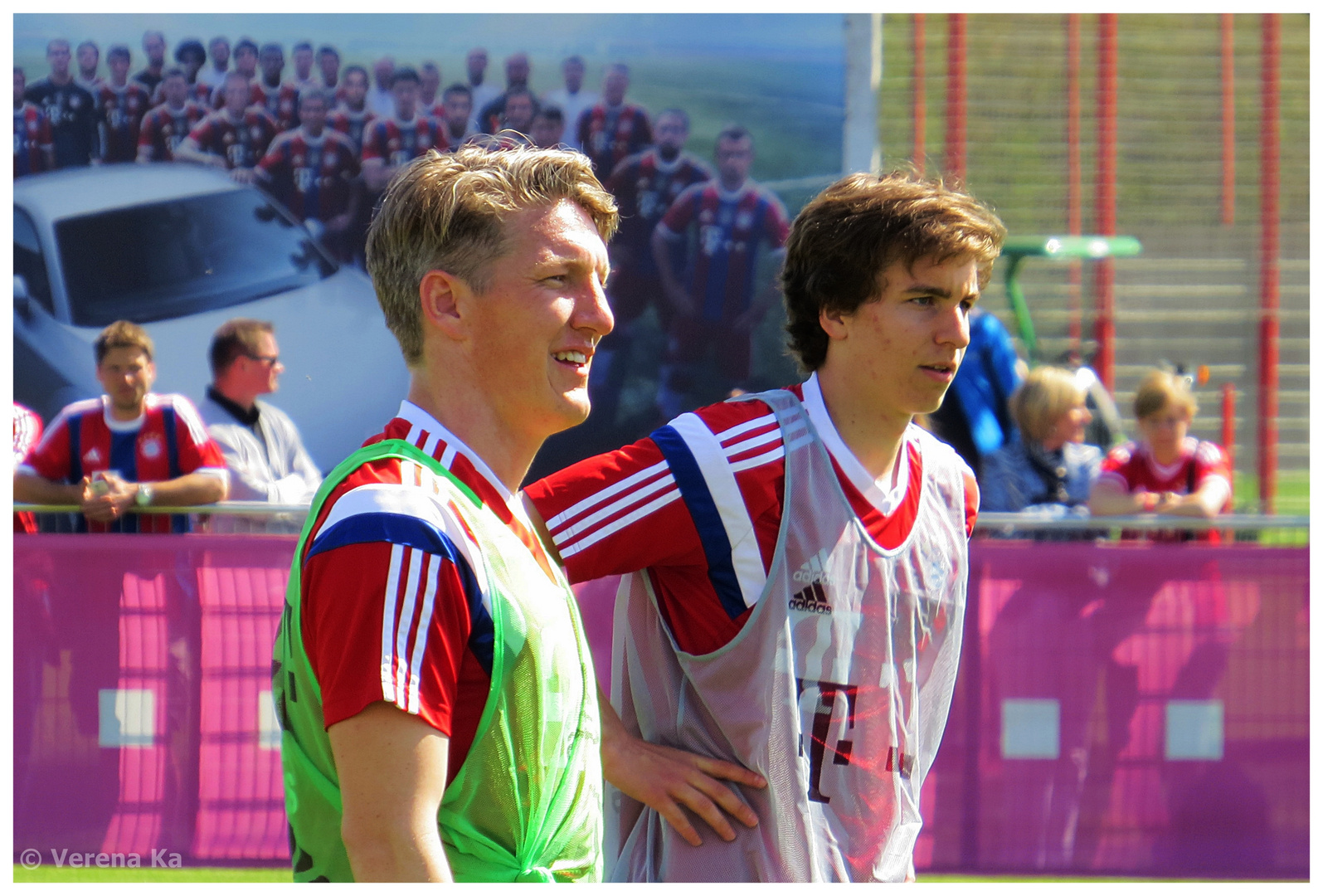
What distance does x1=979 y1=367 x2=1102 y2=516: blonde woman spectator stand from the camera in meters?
5.93

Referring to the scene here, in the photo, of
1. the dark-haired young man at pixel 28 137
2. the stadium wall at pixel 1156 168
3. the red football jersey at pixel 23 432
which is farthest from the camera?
the stadium wall at pixel 1156 168

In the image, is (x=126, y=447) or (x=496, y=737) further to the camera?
(x=126, y=447)

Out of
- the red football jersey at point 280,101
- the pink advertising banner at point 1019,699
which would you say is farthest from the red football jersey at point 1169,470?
the red football jersey at point 280,101

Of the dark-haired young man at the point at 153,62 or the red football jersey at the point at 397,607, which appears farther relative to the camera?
the dark-haired young man at the point at 153,62

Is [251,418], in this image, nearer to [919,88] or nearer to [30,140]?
[30,140]

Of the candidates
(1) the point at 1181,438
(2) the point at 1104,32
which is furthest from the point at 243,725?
(2) the point at 1104,32

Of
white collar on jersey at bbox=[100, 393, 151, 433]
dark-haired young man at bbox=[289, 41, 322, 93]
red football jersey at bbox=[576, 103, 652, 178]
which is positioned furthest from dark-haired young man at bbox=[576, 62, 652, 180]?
white collar on jersey at bbox=[100, 393, 151, 433]

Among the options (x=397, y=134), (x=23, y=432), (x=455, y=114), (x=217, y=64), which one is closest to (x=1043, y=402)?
(x=455, y=114)

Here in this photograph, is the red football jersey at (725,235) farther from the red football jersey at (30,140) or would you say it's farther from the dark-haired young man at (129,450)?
the red football jersey at (30,140)

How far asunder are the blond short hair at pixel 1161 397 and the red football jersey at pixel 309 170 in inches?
152

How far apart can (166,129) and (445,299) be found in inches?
210

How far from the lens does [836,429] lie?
2.46 m

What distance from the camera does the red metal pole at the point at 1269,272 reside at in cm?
1294

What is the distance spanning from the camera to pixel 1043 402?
19.7ft
